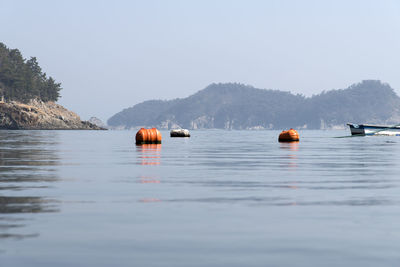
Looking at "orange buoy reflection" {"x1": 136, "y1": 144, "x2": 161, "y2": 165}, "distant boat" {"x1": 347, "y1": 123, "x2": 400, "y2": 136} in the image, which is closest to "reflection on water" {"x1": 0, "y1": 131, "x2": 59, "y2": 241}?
"orange buoy reflection" {"x1": 136, "y1": 144, "x2": 161, "y2": 165}

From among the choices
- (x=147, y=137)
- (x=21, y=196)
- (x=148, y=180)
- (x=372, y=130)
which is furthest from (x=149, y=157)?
(x=372, y=130)

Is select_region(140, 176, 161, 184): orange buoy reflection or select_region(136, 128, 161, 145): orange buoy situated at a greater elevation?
select_region(136, 128, 161, 145): orange buoy

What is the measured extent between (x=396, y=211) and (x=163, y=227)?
517 centimetres

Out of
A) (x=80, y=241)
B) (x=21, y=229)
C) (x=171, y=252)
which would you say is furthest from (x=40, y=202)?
(x=171, y=252)

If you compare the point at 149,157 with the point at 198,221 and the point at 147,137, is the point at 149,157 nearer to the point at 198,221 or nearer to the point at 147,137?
the point at 198,221

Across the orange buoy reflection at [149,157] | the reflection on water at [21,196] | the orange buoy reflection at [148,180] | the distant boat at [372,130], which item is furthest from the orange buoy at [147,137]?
the distant boat at [372,130]

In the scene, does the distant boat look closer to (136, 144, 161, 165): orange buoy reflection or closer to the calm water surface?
(136, 144, 161, 165): orange buoy reflection

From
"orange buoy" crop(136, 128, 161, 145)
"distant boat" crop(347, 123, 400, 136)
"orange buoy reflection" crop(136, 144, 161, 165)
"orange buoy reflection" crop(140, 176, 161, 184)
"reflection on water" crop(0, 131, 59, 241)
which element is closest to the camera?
"reflection on water" crop(0, 131, 59, 241)

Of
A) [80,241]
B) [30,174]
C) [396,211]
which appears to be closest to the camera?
[80,241]

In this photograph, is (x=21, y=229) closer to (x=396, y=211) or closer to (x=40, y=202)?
(x=40, y=202)

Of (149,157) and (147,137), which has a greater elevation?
(147,137)

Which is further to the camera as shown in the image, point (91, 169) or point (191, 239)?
point (91, 169)

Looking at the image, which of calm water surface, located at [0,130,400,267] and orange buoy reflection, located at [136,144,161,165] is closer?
calm water surface, located at [0,130,400,267]

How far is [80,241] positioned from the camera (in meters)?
11.2
